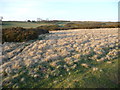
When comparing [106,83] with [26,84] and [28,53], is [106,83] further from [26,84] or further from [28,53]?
[28,53]

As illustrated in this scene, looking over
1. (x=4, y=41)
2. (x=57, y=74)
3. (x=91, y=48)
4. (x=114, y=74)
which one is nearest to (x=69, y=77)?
(x=57, y=74)

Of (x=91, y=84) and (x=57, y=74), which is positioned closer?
(x=91, y=84)

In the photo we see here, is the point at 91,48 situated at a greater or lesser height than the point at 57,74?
greater

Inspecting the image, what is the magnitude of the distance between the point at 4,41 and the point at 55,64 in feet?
39.4

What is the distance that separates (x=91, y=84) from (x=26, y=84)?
14.2 ft

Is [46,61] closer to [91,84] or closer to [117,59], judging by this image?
[91,84]

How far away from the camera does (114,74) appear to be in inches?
374

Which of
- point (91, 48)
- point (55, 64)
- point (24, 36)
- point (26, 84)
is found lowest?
point (26, 84)

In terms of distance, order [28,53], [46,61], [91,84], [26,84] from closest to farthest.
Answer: [91,84] → [26,84] → [46,61] → [28,53]

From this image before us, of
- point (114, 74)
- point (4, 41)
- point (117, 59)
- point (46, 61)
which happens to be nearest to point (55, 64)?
point (46, 61)

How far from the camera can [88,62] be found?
1150 centimetres

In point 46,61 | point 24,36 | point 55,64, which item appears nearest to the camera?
point 55,64

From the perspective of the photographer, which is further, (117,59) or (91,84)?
(117,59)

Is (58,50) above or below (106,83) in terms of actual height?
above
